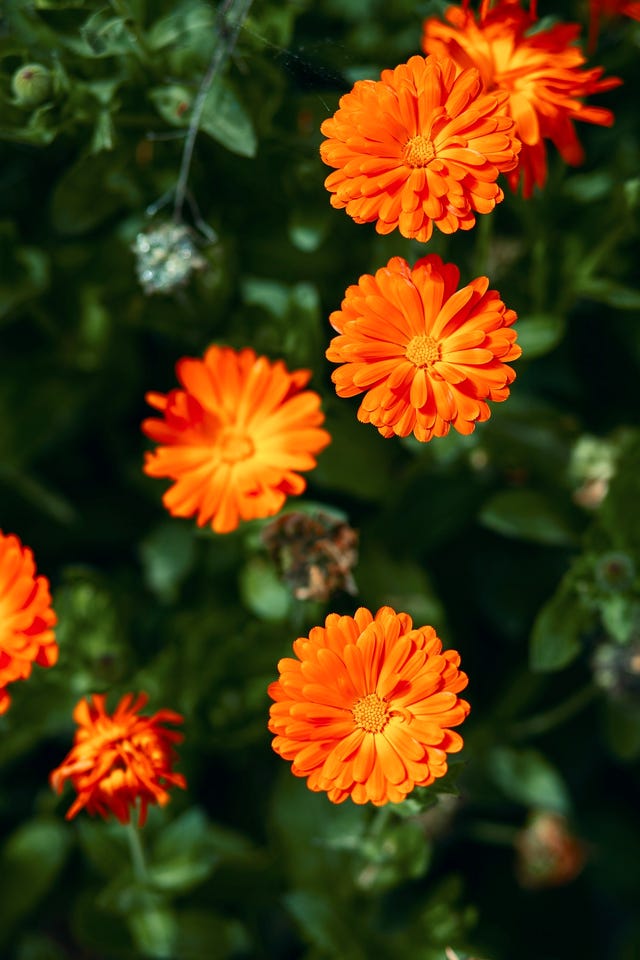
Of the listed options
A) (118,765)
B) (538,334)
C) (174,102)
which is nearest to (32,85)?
(174,102)

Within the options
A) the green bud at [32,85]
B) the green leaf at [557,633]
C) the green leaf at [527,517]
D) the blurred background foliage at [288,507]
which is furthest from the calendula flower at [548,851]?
the green bud at [32,85]

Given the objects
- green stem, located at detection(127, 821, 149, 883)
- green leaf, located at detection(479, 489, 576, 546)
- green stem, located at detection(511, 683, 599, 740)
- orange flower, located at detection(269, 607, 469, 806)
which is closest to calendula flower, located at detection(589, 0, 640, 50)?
green leaf, located at detection(479, 489, 576, 546)

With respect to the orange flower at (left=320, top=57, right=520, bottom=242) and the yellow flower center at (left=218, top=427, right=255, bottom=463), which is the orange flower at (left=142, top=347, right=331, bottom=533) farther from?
the orange flower at (left=320, top=57, right=520, bottom=242)

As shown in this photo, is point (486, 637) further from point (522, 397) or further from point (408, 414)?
point (408, 414)

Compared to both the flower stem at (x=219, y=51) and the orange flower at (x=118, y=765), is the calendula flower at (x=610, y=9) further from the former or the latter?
the orange flower at (x=118, y=765)

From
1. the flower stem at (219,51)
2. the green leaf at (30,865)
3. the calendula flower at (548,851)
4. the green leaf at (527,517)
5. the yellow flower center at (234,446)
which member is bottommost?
the calendula flower at (548,851)
